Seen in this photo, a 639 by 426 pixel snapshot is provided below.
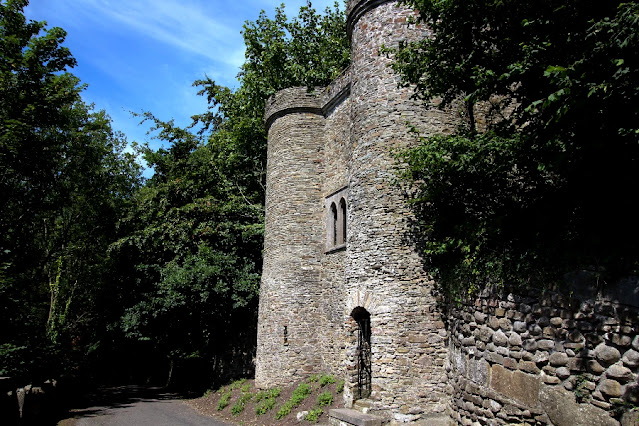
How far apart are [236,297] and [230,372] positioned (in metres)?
3.62

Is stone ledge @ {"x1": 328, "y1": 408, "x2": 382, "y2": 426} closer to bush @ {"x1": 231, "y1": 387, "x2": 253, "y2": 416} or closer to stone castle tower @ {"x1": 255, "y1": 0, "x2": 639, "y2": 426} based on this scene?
stone castle tower @ {"x1": 255, "y1": 0, "x2": 639, "y2": 426}

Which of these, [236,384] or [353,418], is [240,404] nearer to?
[236,384]

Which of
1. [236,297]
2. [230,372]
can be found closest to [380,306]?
[236,297]

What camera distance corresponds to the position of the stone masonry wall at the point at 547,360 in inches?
202

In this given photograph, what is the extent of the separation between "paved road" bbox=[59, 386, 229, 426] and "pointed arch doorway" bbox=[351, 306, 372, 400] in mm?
5573

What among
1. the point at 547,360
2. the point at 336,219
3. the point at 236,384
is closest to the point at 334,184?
the point at 336,219

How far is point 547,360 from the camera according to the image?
6.23m

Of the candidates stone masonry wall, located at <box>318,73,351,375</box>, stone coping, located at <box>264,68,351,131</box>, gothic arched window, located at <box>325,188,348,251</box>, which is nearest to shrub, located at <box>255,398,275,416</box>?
stone masonry wall, located at <box>318,73,351,375</box>

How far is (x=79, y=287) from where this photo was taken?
24344 mm

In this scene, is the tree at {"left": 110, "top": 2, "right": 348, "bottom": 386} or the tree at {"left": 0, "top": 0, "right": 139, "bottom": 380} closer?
the tree at {"left": 0, "top": 0, "right": 139, "bottom": 380}

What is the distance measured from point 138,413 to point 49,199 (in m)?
8.85

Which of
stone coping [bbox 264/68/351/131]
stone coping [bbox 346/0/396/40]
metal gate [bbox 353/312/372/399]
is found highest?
stone coping [bbox 346/0/396/40]

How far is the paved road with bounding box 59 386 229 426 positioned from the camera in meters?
15.1

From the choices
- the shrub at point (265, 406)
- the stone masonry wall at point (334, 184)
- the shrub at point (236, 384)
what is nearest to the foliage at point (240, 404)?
the shrub at point (265, 406)
